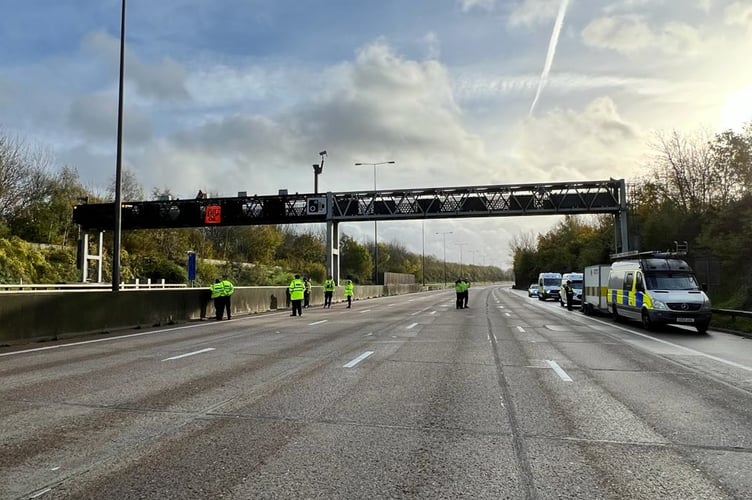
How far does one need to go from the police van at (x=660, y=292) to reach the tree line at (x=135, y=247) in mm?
34863

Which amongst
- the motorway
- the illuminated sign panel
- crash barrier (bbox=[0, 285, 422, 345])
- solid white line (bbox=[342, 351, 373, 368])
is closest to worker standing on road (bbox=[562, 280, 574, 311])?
crash barrier (bbox=[0, 285, 422, 345])

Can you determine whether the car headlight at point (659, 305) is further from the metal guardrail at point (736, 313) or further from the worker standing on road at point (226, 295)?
the worker standing on road at point (226, 295)

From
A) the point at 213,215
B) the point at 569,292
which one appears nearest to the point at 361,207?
the point at 213,215

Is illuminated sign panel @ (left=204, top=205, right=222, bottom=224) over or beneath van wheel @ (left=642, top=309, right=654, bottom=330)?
over

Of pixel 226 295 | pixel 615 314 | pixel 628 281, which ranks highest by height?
pixel 628 281

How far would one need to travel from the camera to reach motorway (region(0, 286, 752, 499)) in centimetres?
426

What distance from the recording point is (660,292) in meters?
18.1

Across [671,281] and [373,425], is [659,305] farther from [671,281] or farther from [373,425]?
[373,425]

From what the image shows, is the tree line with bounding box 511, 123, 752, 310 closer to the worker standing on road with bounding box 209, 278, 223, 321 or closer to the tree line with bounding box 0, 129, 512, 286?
Answer: the worker standing on road with bounding box 209, 278, 223, 321

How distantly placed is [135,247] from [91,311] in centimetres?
4648

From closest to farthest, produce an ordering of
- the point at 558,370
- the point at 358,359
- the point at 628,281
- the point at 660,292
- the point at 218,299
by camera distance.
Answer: the point at 558,370 → the point at 358,359 → the point at 660,292 → the point at 628,281 → the point at 218,299

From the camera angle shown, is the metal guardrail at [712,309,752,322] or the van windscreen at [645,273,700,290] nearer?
the metal guardrail at [712,309,752,322]

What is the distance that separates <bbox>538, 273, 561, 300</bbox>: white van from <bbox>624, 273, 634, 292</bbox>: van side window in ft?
98.8

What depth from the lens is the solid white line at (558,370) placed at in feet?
30.0
